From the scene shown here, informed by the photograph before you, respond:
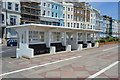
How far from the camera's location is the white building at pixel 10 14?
3853 centimetres

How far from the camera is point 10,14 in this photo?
131 ft

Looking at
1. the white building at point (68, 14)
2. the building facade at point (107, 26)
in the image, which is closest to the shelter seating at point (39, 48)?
the white building at point (68, 14)

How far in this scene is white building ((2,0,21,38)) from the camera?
38531mm

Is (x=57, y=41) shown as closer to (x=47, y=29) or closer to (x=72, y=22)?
(x=47, y=29)

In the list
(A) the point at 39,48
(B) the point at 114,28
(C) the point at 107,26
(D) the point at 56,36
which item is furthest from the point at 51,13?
(B) the point at 114,28

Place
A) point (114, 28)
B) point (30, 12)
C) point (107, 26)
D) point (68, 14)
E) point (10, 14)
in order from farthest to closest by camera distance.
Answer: point (114, 28) → point (107, 26) → point (68, 14) → point (30, 12) → point (10, 14)

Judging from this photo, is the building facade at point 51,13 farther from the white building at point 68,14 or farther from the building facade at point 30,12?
the white building at point 68,14

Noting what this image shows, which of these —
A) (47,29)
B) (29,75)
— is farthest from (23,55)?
(29,75)

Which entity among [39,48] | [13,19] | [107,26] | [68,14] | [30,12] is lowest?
[39,48]

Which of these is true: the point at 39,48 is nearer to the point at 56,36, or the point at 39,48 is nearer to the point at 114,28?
the point at 56,36

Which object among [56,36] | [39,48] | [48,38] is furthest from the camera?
[56,36]

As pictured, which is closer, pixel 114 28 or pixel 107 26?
pixel 107 26

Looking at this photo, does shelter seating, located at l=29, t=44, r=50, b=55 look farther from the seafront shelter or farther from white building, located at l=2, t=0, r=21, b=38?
white building, located at l=2, t=0, r=21, b=38

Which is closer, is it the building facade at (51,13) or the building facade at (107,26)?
the building facade at (51,13)
